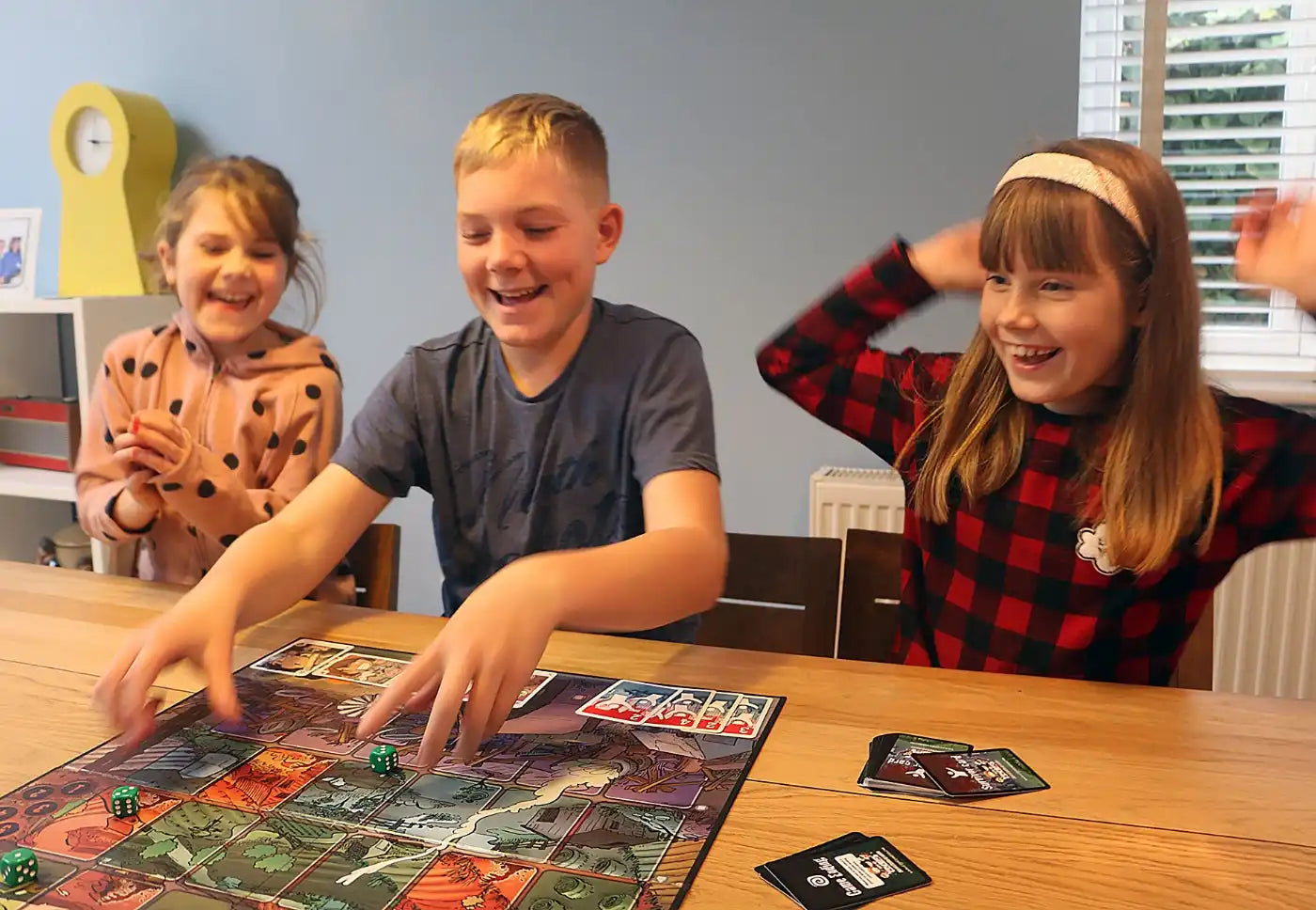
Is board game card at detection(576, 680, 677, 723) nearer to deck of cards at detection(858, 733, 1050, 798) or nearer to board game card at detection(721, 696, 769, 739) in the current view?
board game card at detection(721, 696, 769, 739)

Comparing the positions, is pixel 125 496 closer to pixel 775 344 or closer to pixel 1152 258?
pixel 775 344

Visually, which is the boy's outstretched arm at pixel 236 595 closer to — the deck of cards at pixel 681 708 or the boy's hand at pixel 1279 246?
the deck of cards at pixel 681 708

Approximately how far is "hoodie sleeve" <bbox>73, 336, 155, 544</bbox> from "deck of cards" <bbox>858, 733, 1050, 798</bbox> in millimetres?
950

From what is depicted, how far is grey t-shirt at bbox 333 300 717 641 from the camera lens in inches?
43.2

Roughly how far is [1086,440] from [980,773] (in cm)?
46

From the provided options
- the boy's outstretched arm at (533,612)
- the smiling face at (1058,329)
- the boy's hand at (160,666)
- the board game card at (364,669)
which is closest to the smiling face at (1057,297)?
the smiling face at (1058,329)

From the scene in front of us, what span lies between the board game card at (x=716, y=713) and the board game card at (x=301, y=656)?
348 millimetres

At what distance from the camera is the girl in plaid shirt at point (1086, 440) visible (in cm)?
97

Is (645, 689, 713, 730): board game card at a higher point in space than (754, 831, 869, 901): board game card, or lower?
higher

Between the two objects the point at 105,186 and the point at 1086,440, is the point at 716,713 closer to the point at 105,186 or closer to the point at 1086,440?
the point at 1086,440

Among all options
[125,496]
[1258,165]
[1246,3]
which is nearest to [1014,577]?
[125,496]

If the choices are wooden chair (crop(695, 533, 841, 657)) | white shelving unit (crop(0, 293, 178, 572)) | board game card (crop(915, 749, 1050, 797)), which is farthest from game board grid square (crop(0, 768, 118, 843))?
white shelving unit (crop(0, 293, 178, 572))

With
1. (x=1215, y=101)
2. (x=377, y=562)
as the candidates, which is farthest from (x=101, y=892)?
(x=1215, y=101)

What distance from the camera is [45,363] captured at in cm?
253
